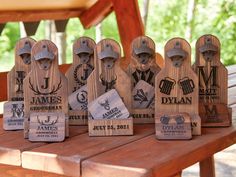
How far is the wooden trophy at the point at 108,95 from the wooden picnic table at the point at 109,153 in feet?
0.09

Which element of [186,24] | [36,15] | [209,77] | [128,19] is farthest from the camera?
[186,24]

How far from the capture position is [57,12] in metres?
3.44

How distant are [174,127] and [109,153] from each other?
190mm

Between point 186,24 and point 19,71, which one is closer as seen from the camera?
point 19,71

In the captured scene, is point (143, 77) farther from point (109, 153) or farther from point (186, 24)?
point (186, 24)

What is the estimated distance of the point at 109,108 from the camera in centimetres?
134

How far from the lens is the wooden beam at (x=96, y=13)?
131 inches

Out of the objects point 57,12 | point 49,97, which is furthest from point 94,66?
point 57,12

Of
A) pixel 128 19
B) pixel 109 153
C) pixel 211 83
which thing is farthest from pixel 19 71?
Result: pixel 128 19

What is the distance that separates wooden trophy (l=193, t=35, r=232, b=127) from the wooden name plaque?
13cm

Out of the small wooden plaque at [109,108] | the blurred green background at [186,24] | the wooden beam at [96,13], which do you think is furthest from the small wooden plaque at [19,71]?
the blurred green background at [186,24]

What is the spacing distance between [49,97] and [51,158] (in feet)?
0.65

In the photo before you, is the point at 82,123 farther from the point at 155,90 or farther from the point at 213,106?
the point at 213,106

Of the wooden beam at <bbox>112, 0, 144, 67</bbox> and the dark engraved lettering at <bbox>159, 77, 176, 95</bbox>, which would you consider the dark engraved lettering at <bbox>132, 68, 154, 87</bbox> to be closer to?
the dark engraved lettering at <bbox>159, 77, 176, 95</bbox>
